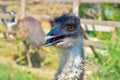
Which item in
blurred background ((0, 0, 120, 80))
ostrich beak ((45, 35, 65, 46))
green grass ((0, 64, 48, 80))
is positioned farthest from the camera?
green grass ((0, 64, 48, 80))

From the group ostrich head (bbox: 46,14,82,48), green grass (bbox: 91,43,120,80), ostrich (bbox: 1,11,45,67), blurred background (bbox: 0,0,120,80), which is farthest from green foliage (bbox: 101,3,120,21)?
ostrich head (bbox: 46,14,82,48)

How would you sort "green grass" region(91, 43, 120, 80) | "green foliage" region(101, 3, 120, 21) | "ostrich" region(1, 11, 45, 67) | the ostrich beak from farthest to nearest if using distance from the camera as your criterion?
"green foliage" region(101, 3, 120, 21)
"ostrich" region(1, 11, 45, 67)
"green grass" region(91, 43, 120, 80)
the ostrich beak

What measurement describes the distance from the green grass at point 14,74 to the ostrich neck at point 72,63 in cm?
485

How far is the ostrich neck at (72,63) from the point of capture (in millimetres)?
4785

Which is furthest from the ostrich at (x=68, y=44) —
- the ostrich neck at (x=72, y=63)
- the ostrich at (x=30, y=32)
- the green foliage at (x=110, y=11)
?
the green foliage at (x=110, y=11)

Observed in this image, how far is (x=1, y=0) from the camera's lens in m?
15.8

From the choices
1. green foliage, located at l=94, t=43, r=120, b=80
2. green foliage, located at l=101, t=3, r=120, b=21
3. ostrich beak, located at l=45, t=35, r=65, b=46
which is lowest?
green foliage, located at l=101, t=3, r=120, b=21

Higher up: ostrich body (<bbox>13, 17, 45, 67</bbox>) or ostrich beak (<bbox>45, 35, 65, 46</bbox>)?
ostrich beak (<bbox>45, 35, 65, 46</bbox>)

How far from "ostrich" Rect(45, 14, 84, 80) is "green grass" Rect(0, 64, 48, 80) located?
485cm

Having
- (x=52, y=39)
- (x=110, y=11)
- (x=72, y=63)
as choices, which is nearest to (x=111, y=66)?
(x=72, y=63)

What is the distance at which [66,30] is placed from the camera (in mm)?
4812

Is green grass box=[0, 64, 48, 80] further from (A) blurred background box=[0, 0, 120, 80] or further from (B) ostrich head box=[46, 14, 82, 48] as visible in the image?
(B) ostrich head box=[46, 14, 82, 48]

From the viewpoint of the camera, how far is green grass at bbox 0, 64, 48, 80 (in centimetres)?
977

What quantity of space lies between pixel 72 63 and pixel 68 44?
0.23m
